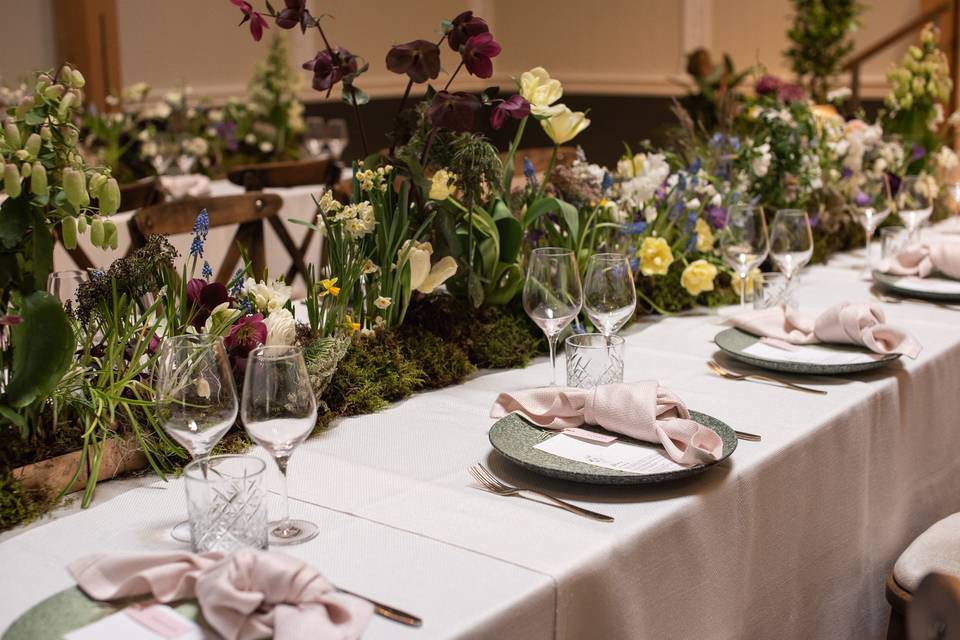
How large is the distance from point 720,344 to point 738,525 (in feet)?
1.86

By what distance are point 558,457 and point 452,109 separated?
60cm

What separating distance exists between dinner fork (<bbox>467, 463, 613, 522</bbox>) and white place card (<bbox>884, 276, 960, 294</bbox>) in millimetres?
1340

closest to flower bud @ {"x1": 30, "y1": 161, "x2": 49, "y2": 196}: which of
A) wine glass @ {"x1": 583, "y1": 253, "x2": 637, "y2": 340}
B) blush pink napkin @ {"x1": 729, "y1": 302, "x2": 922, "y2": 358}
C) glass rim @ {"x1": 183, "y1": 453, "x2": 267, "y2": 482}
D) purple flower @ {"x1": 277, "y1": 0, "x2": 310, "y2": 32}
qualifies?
glass rim @ {"x1": 183, "y1": 453, "x2": 267, "y2": 482}

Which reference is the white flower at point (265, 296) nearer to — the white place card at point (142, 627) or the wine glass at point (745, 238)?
the white place card at point (142, 627)

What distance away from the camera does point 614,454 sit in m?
1.37

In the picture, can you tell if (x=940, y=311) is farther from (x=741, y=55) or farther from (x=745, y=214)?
(x=741, y=55)

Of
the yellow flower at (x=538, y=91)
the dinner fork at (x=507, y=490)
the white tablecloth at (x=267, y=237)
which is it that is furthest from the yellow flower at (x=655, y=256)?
the white tablecloth at (x=267, y=237)

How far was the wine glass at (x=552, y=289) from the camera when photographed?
164cm

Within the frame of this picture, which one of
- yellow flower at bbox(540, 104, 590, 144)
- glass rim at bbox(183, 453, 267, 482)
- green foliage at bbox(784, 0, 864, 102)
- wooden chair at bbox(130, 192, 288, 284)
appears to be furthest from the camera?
green foliage at bbox(784, 0, 864, 102)

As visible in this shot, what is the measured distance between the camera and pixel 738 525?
1.38 meters

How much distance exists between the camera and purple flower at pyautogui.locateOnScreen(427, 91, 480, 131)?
1.68m

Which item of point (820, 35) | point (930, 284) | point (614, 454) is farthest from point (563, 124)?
point (820, 35)

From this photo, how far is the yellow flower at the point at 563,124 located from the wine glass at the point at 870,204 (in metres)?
1.07

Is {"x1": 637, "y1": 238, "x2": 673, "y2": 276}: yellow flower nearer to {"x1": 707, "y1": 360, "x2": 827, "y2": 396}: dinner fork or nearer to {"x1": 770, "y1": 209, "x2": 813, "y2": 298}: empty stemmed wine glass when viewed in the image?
{"x1": 770, "y1": 209, "x2": 813, "y2": 298}: empty stemmed wine glass
